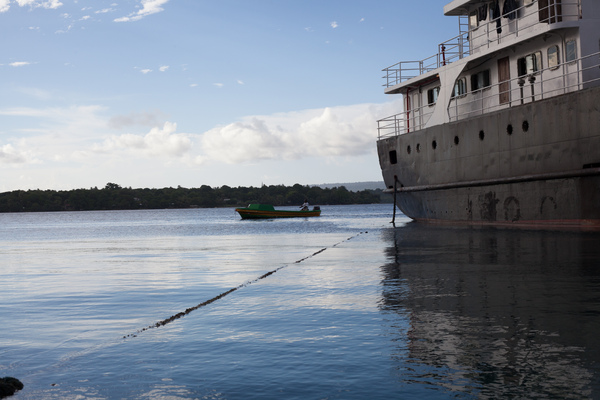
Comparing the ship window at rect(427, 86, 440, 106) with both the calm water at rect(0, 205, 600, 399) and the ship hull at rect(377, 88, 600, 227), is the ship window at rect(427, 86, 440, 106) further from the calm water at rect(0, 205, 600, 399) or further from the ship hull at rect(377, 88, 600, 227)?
the calm water at rect(0, 205, 600, 399)

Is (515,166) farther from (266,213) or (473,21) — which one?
(266,213)

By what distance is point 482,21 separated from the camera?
25.5 meters

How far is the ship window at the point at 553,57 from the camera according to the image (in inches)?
819

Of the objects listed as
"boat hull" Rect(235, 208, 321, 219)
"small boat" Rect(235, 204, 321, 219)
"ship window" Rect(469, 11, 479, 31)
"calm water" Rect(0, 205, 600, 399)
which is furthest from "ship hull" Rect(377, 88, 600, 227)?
"small boat" Rect(235, 204, 321, 219)

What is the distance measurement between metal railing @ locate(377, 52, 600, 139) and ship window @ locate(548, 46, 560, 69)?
213 mm

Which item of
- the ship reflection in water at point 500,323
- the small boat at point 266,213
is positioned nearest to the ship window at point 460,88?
the ship reflection in water at point 500,323

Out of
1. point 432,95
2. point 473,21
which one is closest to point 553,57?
point 473,21

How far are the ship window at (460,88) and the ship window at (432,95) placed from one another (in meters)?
2.09

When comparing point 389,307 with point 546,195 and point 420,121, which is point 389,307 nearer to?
point 546,195

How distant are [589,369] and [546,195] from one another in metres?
17.1

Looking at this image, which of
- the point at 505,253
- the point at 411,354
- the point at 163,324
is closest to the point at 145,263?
the point at 505,253

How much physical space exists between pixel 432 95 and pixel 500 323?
81.0 feet

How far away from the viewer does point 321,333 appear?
5871 millimetres

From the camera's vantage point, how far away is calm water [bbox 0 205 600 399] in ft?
13.6
